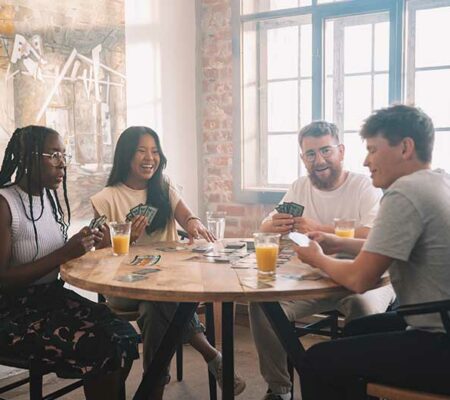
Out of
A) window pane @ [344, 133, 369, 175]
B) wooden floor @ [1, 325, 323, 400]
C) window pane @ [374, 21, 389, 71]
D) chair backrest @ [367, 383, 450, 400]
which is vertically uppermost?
window pane @ [374, 21, 389, 71]

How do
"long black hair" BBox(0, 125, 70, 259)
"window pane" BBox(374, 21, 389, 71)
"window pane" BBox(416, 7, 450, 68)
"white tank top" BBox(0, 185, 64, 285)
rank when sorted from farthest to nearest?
1. "window pane" BBox(374, 21, 389, 71)
2. "window pane" BBox(416, 7, 450, 68)
3. "long black hair" BBox(0, 125, 70, 259)
4. "white tank top" BBox(0, 185, 64, 285)

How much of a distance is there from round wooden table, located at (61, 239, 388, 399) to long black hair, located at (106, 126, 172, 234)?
612 mm

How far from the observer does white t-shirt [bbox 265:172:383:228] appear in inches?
113

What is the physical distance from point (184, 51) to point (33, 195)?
2.31m

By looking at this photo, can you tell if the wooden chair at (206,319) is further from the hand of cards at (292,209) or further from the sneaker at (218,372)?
the hand of cards at (292,209)

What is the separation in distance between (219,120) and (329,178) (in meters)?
1.51

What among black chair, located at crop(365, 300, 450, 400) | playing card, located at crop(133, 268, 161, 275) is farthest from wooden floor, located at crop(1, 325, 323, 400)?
black chair, located at crop(365, 300, 450, 400)

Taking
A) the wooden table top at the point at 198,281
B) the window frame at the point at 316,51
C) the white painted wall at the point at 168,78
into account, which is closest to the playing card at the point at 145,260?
the wooden table top at the point at 198,281

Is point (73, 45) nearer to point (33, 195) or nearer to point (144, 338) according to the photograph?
point (33, 195)

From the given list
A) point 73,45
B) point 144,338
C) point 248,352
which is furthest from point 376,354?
point 73,45

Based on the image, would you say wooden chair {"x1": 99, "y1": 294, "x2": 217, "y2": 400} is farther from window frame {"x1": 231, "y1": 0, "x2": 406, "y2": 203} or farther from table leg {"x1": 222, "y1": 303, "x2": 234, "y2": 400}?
window frame {"x1": 231, "y1": 0, "x2": 406, "y2": 203}

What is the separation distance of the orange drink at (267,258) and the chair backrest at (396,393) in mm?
525

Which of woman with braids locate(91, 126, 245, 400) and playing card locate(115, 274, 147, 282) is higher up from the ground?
woman with braids locate(91, 126, 245, 400)

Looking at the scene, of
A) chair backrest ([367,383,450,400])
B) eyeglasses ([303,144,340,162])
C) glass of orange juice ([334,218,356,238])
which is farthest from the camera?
eyeglasses ([303,144,340,162])
